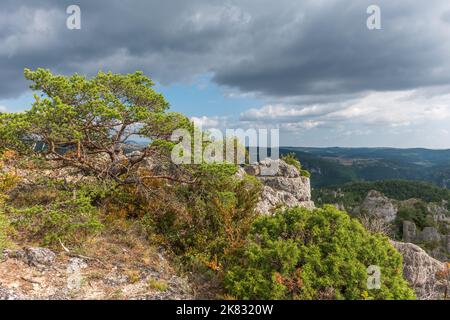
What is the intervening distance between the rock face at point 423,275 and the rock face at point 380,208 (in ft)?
288

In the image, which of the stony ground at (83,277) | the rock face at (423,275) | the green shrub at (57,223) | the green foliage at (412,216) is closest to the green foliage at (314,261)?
the stony ground at (83,277)

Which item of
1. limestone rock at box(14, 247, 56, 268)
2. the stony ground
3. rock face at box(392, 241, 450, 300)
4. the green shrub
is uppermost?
the green shrub

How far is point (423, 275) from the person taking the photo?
607 inches

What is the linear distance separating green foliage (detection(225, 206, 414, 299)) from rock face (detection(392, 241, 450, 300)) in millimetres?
6548

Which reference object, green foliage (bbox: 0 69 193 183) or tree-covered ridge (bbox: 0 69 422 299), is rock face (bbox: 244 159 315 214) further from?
green foliage (bbox: 0 69 193 183)

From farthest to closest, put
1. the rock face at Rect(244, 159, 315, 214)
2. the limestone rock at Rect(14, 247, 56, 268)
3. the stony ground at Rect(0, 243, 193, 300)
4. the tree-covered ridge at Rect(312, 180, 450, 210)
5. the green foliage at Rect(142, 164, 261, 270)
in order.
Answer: the tree-covered ridge at Rect(312, 180, 450, 210), the rock face at Rect(244, 159, 315, 214), the green foliage at Rect(142, 164, 261, 270), the limestone rock at Rect(14, 247, 56, 268), the stony ground at Rect(0, 243, 193, 300)

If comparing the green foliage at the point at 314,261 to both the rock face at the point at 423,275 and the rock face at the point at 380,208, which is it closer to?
the rock face at the point at 423,275

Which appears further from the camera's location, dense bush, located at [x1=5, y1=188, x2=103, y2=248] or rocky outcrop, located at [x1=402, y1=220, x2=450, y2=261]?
rocky outcrop, located at [x1=402, y1=220, x2=450, y2=261]

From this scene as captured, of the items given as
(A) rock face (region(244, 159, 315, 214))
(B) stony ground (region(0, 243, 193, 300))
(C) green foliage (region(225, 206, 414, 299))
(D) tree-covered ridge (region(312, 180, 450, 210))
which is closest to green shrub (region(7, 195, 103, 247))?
A: (B) stony ground (region(0, 243, 193, 300))

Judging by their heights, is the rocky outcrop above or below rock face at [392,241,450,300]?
below

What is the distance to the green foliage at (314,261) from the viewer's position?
8375 millimetres

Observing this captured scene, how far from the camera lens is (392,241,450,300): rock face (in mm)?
14477

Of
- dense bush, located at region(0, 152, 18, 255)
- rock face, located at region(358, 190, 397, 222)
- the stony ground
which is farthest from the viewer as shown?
rock face, located at region(358, 190, 397, 222)

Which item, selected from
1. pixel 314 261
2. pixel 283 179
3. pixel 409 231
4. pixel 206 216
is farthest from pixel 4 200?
pixel 409 231
